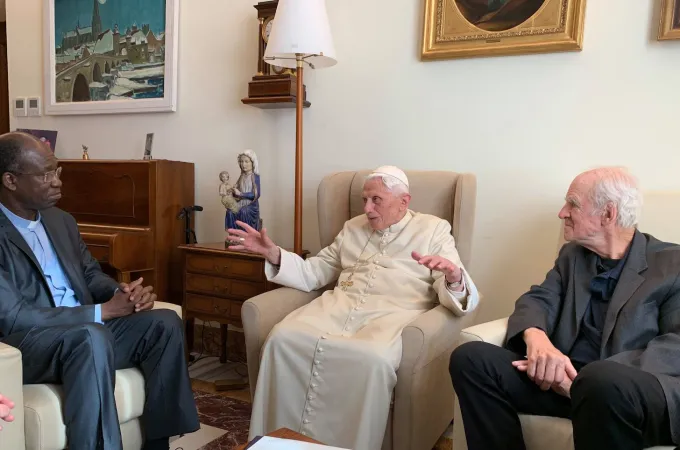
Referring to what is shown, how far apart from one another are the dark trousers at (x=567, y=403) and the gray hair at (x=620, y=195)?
508mm

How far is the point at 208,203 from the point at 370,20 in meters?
1.40

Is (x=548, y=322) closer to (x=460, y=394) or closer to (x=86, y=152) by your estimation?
(x=460, y=394)

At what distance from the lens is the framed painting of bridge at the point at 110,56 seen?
3.17m

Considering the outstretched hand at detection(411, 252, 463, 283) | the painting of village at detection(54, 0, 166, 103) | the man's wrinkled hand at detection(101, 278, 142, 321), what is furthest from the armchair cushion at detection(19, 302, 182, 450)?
the painting of village at detection(54, 0, 166, 103)

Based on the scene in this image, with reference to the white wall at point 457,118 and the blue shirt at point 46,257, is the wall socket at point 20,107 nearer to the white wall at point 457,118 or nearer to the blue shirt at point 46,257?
the white wall at point 457,118

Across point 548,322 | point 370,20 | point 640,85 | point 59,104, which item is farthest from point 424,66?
point 59,104

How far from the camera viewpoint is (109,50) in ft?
11.0

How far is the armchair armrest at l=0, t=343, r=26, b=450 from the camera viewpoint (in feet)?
4.38

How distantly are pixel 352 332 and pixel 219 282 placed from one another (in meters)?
0.92

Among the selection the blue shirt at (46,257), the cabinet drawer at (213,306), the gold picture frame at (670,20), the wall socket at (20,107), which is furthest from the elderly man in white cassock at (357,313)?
the wall socket at (20,107)

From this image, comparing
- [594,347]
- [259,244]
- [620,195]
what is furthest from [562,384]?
[259,244]

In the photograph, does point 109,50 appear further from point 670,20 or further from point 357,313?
point 670,20

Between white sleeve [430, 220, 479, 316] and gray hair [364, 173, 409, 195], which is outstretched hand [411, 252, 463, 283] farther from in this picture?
gray hair [364, 173, 409, 195]

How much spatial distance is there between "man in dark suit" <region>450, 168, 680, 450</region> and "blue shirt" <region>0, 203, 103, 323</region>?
4.38 ft
